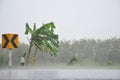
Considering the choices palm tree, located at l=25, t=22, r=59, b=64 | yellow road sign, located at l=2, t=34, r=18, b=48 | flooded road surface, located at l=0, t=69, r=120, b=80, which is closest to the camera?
flooded road surface, located at l=0, t=69, r=120, b=80

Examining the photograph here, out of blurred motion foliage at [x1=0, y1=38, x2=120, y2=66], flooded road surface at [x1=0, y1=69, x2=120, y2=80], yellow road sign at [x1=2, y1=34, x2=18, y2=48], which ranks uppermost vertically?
yellow road sign at [x1=2, y1=34, x2=18, y2=48]

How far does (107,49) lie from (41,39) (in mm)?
2425

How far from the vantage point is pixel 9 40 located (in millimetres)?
9125

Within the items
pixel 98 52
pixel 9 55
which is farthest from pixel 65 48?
pixel 9 55

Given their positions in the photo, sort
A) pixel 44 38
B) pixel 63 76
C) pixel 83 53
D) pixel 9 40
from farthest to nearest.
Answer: pixel 44 38, pixel 83 53, pixel 9 40, pixel 63 76

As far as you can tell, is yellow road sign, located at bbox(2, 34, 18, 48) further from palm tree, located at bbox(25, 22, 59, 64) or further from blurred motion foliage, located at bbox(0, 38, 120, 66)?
palm tree, located at bbox(25, 22, 59, 64)

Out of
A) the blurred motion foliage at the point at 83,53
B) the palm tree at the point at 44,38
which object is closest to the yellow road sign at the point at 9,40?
the blurred motion foliage at the point at 83,53

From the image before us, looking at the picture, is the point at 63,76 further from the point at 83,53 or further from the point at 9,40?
the point at 83,53

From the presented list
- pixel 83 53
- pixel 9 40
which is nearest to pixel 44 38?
pixel 83 53

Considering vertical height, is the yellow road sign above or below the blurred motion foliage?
above

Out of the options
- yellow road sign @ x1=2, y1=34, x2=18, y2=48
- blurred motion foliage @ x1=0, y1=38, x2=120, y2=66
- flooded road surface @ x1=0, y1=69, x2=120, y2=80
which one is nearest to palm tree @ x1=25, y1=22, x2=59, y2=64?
blurred motion foliage @ x1=0, y1=38, x2=120, y2=66

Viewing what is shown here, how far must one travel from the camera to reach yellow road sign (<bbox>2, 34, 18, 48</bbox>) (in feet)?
29.8

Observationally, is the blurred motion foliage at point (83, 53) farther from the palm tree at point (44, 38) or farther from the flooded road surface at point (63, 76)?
the flooded road surface at point (63, 76)

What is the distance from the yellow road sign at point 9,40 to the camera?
9.09 meters
